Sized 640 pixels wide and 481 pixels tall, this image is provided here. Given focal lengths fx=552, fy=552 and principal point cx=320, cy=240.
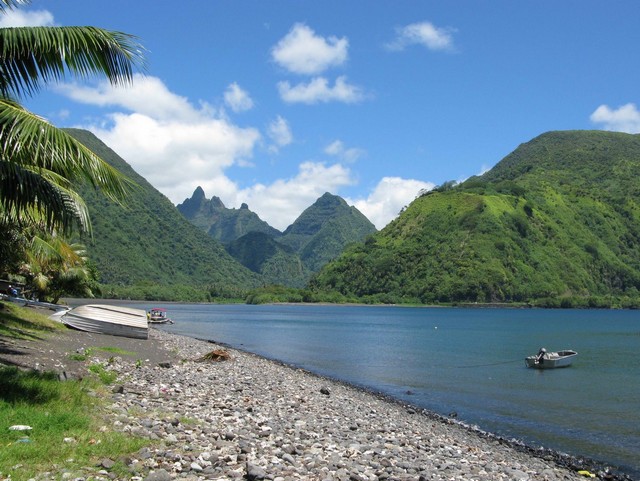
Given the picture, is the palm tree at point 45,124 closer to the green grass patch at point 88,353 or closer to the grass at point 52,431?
the grass at point 52,431

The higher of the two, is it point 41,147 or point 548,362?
point 41,147

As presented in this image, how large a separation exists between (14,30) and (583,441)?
23.4 m

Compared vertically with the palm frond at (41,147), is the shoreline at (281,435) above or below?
below

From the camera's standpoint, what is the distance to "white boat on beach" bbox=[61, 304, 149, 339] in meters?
38.0

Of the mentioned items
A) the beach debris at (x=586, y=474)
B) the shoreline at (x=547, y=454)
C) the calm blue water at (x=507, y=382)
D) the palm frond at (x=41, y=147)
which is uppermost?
the palm frond at (x=41, y=147)

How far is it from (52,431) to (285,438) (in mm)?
5495

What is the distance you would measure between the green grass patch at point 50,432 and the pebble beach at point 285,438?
0.65 m

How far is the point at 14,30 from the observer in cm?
1081

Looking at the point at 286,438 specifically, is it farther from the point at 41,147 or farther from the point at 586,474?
the point at 586,474

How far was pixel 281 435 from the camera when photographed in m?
13.8

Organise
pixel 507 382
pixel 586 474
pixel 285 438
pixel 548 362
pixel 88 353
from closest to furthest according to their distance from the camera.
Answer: pixel 285 438 < pixel 586 474 < pixel 88 353 < pixel 507 382 < pixel 548 362

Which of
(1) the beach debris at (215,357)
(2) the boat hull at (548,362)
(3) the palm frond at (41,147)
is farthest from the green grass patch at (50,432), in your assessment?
(2) the boat hull at (548,362)

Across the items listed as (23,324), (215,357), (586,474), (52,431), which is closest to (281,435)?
(52,431)

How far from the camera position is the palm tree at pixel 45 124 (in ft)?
34.0
